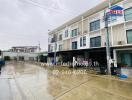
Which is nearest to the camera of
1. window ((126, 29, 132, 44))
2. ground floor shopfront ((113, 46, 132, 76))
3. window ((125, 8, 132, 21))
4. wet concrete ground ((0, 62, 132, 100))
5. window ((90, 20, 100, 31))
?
wet concrete ground ((0, 62, 132, 100))

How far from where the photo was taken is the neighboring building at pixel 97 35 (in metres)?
16.3

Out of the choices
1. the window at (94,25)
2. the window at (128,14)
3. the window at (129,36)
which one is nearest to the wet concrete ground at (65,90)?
the window at (129,36)

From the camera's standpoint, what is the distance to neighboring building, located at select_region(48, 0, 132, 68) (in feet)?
53.5

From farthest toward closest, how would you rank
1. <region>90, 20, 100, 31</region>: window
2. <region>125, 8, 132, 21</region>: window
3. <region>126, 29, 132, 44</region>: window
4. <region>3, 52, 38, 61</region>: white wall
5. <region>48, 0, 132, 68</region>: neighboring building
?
<region>3, 52, 38, 61</region>: white wall
<region>90, 20, 100, 31</region>: window
<region>48, 0, 132, 68</region>: neighboring building
<region>125, 8, 132, 21</region>: window
<region>126, 29, 132, 44</region>: window

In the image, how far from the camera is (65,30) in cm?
3083

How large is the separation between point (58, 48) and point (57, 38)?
3.07 m

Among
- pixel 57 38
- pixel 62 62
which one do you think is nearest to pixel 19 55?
pixel 57 38

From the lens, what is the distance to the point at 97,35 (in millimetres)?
20906

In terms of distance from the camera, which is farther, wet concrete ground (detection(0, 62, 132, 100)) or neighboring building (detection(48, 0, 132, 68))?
neighboring building (detection(48, 0, 132, 68))

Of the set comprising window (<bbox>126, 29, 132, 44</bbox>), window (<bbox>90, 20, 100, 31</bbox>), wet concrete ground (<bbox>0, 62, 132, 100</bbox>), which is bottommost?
wet concrete ground (<bbox>0, 62, 132, 100</bbox>)

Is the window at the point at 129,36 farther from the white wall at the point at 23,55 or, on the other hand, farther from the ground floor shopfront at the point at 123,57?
the white wall at the point at 23,55

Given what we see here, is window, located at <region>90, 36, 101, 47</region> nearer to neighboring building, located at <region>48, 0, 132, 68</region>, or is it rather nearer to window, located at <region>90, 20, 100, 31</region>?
neighboring building, located at <region>48, 0, 132, 68</region>

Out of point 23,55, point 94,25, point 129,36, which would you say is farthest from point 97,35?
point 23,55

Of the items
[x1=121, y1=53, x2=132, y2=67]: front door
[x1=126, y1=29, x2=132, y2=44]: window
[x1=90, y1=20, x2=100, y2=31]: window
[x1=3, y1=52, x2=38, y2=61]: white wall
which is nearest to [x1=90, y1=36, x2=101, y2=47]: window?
[x1=90, y1=20, x2=100, y2=31]: window
